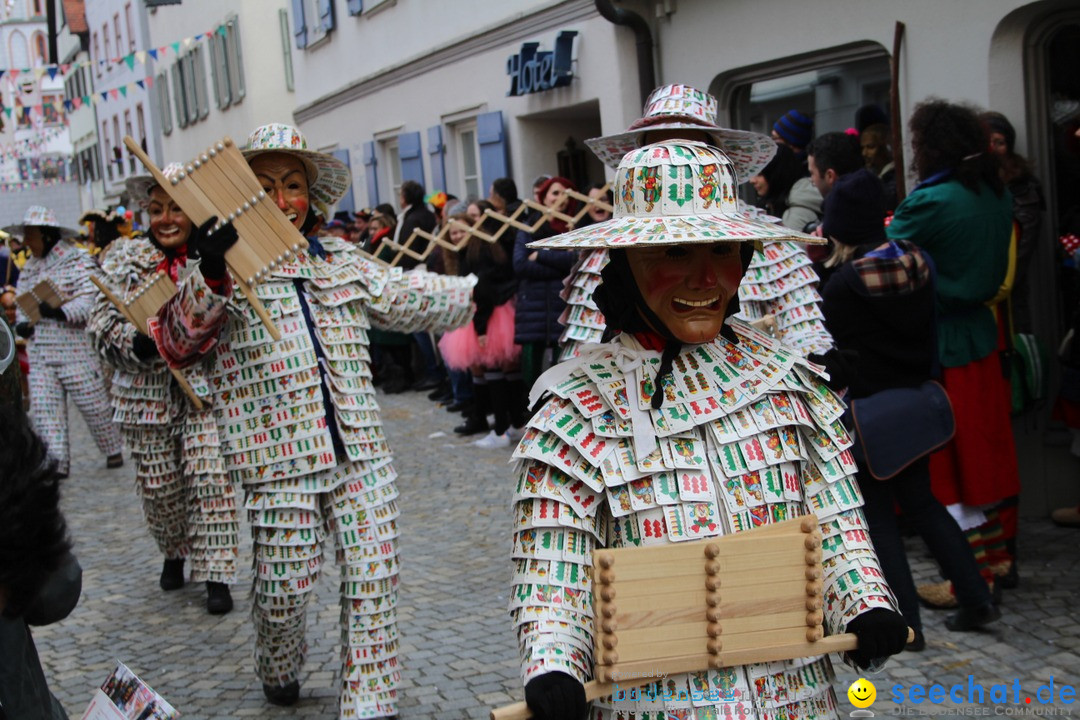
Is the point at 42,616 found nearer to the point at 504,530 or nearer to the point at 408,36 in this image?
the point at 504,530

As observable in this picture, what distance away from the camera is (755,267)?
4.77 metres

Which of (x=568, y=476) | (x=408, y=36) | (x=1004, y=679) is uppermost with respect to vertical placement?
(x=408, y=36)

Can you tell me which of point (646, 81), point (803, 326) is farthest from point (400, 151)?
point (803, 326)

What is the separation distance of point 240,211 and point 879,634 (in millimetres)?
2575

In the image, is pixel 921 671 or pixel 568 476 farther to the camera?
pixel 921 671

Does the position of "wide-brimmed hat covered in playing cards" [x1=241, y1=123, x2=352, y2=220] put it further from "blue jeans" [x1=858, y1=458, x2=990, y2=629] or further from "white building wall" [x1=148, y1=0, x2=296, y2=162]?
"white building wall" [x1=148, y1=0, x2=296, y2=162]

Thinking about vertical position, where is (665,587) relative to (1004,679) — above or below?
above

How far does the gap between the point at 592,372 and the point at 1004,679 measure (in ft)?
9.24

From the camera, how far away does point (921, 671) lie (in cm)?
476

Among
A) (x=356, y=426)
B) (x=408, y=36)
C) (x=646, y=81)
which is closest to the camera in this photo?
(x=356, y=426)

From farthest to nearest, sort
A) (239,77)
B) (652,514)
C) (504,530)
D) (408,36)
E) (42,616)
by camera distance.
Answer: (239,77) → (408,36) → (504,530) → (652,514) → (42,616)

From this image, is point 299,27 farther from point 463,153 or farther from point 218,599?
point 218,599

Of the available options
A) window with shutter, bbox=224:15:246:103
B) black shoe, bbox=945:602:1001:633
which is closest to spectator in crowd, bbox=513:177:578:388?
black shoe, bbox=945:602:1001:633

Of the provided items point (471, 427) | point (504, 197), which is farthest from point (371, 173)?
point (504, 197)
